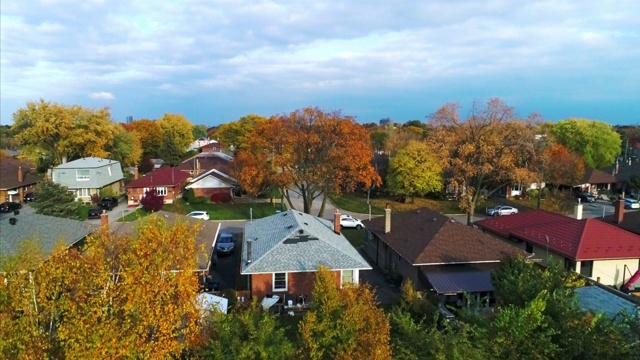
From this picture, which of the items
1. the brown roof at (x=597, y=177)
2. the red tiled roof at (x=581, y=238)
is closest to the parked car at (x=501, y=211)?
the red tiled roof at (x=581, y=238)

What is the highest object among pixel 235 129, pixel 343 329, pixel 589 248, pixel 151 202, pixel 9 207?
pixel 235 129

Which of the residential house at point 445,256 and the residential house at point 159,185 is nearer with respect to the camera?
the residential house at point 445,256

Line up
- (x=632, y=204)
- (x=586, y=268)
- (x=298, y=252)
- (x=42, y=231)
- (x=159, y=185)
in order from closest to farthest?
(x=298, y=252), (x=586, y=268), (x=42, y=231), (x=159, y=185), (x=632, y=204)

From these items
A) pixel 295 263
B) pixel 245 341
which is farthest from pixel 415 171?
pixel 245 341

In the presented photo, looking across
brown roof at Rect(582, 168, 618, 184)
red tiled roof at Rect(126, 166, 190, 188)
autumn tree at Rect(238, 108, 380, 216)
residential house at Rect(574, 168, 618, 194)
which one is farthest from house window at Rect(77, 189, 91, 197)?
brown roof at Rect(582, 168, 618, 184)

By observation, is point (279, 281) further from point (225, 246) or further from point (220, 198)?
point (220, 198)

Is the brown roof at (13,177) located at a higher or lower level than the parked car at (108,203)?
higher

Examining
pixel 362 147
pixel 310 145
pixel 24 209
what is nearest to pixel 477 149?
pixel 362 147

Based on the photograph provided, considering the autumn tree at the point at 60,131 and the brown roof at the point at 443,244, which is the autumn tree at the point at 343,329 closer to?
the brown roof at the point at 443,244
